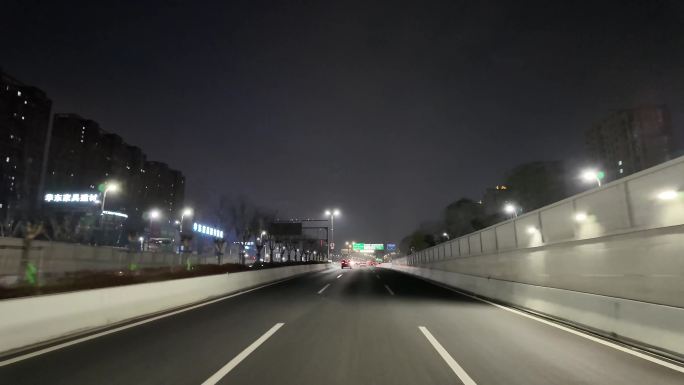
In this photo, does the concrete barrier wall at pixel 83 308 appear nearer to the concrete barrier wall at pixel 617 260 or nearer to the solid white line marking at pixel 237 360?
the solid white line marking at pixel 237 360

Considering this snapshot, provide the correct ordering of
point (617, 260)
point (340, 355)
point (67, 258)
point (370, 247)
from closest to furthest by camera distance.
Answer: point (340, 355)
point (617, 260)
point (67, 258)
point (370, 247)

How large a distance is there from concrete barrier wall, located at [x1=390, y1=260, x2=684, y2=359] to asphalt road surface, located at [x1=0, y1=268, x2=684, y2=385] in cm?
72

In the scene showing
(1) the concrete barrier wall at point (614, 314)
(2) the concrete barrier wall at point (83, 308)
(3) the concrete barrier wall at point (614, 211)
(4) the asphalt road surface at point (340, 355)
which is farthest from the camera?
(3) the concrete barrier wall at point (614, 211)

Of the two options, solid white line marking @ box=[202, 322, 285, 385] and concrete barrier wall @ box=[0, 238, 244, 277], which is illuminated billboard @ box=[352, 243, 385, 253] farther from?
solid white line marking @ box=[202, 322, 285, 385]

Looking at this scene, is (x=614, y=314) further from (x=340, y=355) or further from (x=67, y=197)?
(x=67, y=197)

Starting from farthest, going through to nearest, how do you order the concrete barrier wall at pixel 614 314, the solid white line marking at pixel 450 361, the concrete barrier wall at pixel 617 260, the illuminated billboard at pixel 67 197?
the illuminated billboard at pixel 67 197, the concrete barrier wall at pixel 617 260, the concrete barrier wall at pixel 614 314, the solid white line marking at pixel 450 361

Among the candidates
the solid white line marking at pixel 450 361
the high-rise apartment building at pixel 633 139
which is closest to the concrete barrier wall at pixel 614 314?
the solid white line marking at pixel 450 361

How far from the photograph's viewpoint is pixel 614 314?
8703 millimetres

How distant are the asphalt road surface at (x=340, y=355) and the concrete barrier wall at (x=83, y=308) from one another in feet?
3.03

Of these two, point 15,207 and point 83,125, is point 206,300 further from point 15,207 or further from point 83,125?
point 83,125

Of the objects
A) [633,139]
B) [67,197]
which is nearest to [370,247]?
[633,139]

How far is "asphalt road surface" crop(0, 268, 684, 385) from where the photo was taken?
18.4 feet

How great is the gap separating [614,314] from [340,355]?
5991 mm

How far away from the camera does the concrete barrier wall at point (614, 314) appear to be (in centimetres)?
706
